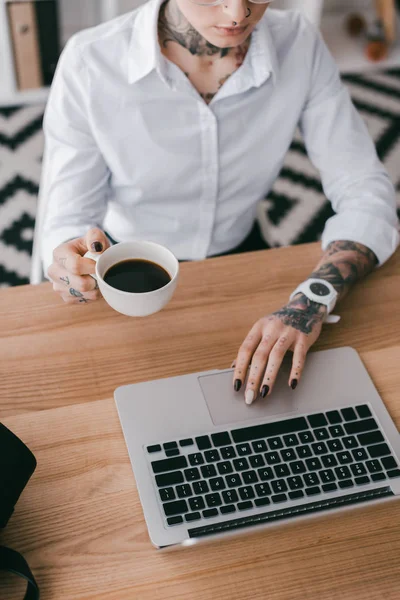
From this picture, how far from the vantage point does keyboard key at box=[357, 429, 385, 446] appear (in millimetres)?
843

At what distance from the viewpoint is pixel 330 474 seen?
806 mm

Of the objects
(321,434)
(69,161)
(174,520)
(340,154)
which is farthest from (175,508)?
(340,154)

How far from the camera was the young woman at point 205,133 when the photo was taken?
1050 millimetres

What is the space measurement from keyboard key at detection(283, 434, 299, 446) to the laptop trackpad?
4 cm

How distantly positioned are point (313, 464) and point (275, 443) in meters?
0.05

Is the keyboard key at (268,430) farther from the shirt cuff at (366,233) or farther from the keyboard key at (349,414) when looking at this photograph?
the shirt cuff at (366,233)

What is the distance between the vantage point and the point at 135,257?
0.87 metres

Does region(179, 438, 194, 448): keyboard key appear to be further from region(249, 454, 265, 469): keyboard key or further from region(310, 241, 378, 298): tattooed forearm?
region(310, 241, 378, 298): tattooed forearm

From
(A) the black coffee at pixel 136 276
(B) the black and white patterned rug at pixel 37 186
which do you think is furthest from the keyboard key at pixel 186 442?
(B) the black and white patterned rug at pixel 37 186

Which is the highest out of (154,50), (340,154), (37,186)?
(154,50)

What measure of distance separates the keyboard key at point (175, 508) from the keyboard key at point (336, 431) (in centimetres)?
22

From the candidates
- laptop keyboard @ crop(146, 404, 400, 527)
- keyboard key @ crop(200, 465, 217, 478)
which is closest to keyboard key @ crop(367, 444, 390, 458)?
laptop keyboard @ crop(146, 404, 400, 527)

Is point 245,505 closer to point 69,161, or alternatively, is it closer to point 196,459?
point 196,459

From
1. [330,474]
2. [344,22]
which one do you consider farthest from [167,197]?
[344,22]
